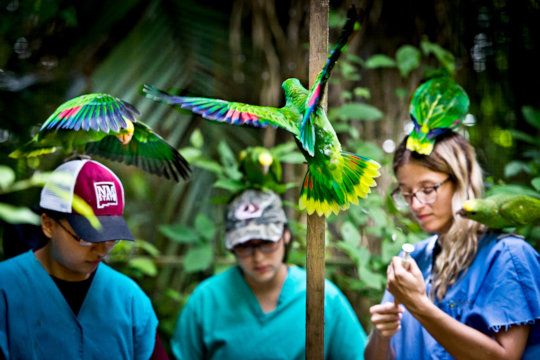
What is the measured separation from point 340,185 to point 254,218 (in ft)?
2.08

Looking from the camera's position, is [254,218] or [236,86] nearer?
[254,218]

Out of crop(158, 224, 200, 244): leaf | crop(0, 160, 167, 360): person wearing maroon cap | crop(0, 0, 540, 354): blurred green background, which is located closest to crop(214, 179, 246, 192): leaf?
crop(0, 0, 540, 354): blurred green background

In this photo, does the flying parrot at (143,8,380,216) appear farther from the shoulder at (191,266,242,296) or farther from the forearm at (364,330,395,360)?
the shoulder at (191,266,242,296)

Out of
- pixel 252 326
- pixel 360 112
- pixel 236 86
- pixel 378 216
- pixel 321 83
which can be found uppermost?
pixel 236 86

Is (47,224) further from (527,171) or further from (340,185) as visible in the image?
(527,171)

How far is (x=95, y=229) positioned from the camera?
3.13 feet

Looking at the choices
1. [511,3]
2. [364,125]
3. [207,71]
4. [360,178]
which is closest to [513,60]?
[511,3]

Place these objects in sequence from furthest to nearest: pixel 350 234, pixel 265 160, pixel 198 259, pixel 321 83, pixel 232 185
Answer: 1. pixel 198 259
2. pixel 350 234
3. pixel 232 185
4. pixel 265 160
5. pixel 321 83

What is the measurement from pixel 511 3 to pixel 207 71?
49.1 inches

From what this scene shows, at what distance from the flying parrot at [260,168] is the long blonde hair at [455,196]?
0.40 metres

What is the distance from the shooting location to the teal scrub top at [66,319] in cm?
90

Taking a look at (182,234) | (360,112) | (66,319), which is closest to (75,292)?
(66,319)

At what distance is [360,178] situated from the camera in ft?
2.55

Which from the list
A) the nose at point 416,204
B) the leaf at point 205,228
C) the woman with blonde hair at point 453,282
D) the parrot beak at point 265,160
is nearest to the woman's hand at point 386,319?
the woman with blonde hair at point 453,282
